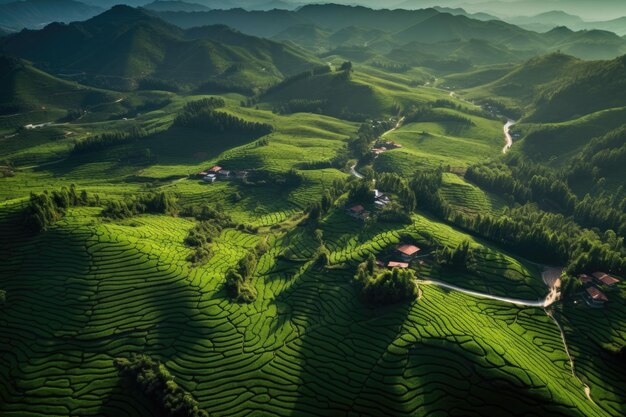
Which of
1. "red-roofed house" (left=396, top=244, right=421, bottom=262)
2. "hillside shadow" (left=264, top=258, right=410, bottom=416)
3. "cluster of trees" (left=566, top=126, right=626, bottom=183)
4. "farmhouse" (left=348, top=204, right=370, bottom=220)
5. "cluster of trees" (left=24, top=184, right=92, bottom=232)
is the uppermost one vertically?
"cluster of trees" (left=566, top=126, right=626, bottom=183)

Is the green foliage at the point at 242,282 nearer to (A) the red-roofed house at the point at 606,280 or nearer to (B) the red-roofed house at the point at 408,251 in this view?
(B) the red-roofed house at the point at 408,251

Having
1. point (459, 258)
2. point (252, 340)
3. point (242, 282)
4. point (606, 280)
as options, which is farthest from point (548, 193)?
point (252, 340)

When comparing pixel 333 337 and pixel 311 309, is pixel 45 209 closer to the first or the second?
pixel 311 309

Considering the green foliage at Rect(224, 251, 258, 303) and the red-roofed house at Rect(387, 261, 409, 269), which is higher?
the red-roofed house at Rect(387, 261, 409, 269)

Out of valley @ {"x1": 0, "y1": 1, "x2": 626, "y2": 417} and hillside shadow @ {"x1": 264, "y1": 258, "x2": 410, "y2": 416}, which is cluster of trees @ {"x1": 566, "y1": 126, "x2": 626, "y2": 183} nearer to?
valley @ {"x1": 0, "y1": 1, "x2": 626, "y2": 417}

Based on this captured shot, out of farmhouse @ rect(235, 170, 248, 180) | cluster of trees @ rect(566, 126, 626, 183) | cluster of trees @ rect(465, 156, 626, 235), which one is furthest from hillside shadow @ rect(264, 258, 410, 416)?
cluster of trees @ rect(566, 126, 626, 183)
